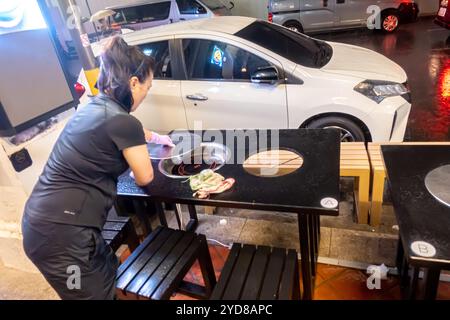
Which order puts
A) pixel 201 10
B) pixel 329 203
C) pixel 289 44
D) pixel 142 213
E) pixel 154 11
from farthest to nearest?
1. pixel 154 11
2. pixel 201 10
3. pixel 289 44
4. pixel 142 213
5. pixel 329 203

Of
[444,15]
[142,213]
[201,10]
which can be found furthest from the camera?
[201,10]

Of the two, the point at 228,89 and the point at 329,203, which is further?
the point at 228,89

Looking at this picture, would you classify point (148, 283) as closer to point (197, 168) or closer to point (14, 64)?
point (197, 168)

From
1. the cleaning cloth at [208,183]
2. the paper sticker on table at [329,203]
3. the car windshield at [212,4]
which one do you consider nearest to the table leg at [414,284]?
the paper sticker on table at [329,203]

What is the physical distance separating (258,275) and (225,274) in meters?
0.17

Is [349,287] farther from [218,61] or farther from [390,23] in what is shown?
[390,23]

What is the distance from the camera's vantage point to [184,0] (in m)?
7.95

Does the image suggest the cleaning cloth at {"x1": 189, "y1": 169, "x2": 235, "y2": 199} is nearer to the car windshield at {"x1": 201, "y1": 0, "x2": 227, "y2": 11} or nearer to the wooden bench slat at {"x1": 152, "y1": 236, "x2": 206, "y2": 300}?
the wooden bench slat at {"x1": 152, "y1": 236, "x2": 206, "y2": 300}

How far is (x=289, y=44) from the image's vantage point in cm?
347

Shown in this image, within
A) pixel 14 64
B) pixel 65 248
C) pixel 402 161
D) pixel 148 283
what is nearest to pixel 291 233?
Answer: pixel 402 161

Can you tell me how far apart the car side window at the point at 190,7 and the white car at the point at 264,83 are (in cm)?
464

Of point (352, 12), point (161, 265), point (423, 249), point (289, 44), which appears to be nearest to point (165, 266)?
point (161, 265)

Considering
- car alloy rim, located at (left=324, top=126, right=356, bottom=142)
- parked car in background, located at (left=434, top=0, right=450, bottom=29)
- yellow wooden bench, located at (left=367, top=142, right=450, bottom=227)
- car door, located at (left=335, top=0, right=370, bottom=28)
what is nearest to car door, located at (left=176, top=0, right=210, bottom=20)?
car door, located at (left=335, top=0, right=370, bottom=28)
